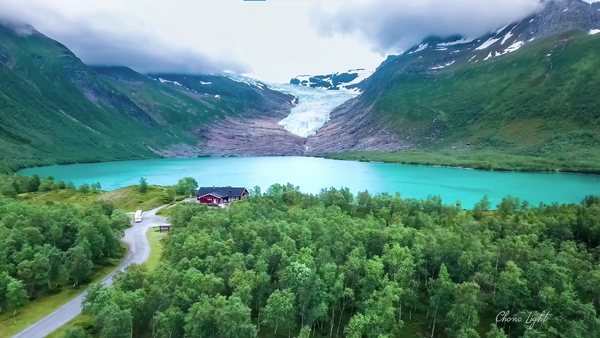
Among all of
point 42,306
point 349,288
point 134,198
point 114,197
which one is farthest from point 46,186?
point 349,288

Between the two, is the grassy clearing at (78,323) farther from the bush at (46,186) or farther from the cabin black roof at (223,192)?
the bush at (46,186)

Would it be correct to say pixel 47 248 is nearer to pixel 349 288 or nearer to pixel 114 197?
pixel 349 288

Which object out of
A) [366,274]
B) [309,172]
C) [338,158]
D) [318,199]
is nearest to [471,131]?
[338,158]

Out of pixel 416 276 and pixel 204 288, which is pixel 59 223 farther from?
pixel 416 276

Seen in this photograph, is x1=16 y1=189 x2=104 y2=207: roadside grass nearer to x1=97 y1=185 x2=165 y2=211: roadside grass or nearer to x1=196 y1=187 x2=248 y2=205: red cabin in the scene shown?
x1=97 y1=185 x2=165 y2=211: roadside grass

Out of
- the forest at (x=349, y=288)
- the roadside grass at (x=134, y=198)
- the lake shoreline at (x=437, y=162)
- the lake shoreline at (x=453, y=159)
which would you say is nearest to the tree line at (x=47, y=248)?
the forest at (x=349, y=288)

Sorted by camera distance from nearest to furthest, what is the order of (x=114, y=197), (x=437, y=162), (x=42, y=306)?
(x=42, y=306)
(x=114, y=197)
(x=437, y=162)
